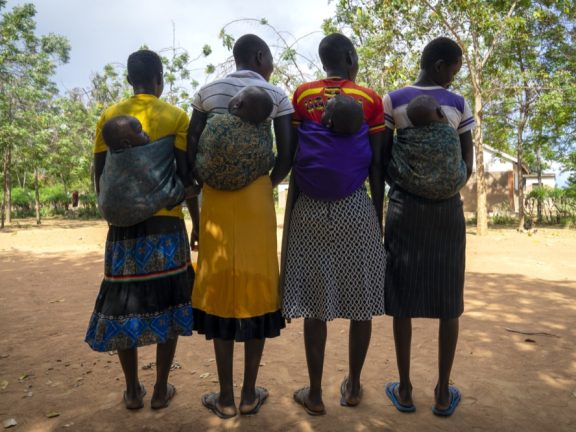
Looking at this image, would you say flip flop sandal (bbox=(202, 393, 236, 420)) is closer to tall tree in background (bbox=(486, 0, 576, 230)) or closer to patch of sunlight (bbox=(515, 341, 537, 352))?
patch of sunlight (bbox=(515, 341, 537, 352))

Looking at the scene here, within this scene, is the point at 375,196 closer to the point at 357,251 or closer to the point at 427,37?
the point at 357,251

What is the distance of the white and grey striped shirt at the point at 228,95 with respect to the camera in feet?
7.37

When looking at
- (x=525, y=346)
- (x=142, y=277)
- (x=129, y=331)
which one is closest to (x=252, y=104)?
(x=142, y=277)

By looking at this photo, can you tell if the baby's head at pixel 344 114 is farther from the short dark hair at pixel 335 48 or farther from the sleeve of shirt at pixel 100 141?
the sleeve of shirt at pixel 100 141

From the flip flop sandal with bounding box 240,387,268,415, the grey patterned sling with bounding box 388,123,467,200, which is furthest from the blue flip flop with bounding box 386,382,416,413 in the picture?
the grey patterned sling with bounding box 388,123,467,200

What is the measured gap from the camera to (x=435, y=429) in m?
2.24

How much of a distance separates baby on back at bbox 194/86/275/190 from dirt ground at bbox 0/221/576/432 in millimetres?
1278

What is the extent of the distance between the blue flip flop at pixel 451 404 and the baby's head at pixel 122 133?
2.09 meters

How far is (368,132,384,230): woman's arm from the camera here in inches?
91.0

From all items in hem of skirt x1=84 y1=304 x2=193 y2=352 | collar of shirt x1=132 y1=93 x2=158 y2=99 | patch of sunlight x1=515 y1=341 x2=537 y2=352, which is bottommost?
patch of sunlight x1=515 y1=341 x2=537 y2=352

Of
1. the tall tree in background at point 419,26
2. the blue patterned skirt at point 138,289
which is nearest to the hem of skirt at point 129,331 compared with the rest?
the blue patterned skirt at point 138,289

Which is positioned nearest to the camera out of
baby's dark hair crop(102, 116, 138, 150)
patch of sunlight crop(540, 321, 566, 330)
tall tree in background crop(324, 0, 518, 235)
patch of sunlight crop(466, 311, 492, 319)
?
baby's dark hair crop(102, 116, 138, 150)

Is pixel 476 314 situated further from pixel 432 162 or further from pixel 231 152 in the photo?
pixel 231 152

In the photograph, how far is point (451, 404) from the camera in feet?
8.00
